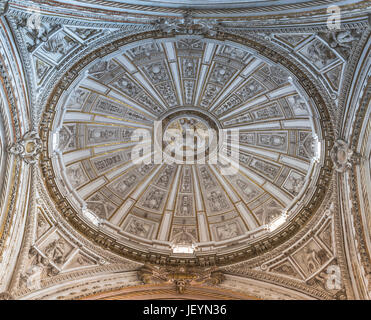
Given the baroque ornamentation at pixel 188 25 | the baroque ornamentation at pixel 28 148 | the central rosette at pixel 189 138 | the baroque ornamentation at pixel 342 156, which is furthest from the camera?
the central rosette at pixel 189 138

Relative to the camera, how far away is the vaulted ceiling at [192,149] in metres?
15.3

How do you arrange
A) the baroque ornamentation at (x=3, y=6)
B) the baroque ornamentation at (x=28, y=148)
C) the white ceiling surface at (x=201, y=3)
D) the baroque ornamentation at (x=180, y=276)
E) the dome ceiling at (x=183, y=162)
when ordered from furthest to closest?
the dome ceiling at (x=183, y=162) < the baroque ornamentation at (x=180, y=276) < the baroque ornamentation at (x=28, y=148) < the white ceiling surface at (x=201, y=3) < the baroque ornamentation at (x=3, y=6)

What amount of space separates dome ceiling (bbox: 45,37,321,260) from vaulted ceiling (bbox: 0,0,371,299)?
0.09 m

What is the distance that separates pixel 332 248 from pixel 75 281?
11323mm

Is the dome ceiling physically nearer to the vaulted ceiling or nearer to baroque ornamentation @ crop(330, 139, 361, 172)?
the vaulted ceiling

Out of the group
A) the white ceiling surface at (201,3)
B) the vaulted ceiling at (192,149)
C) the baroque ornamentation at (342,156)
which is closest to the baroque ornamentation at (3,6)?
the vaulted ceiling at (192,149)

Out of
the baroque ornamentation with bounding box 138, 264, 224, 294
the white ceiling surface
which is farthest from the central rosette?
the white ceiling surface

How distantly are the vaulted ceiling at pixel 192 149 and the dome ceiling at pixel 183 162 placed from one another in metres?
0.09

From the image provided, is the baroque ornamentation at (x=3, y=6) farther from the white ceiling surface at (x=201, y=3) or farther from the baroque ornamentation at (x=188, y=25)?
the baroque ornamentation at (x=188, y=25)

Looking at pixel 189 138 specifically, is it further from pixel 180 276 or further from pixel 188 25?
pixel 188 25

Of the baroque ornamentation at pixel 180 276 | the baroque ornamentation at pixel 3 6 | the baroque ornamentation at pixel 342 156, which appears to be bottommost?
the baroque ornamentation at pixel 180 276

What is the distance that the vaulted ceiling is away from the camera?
15273 mm

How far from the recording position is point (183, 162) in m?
25.9
